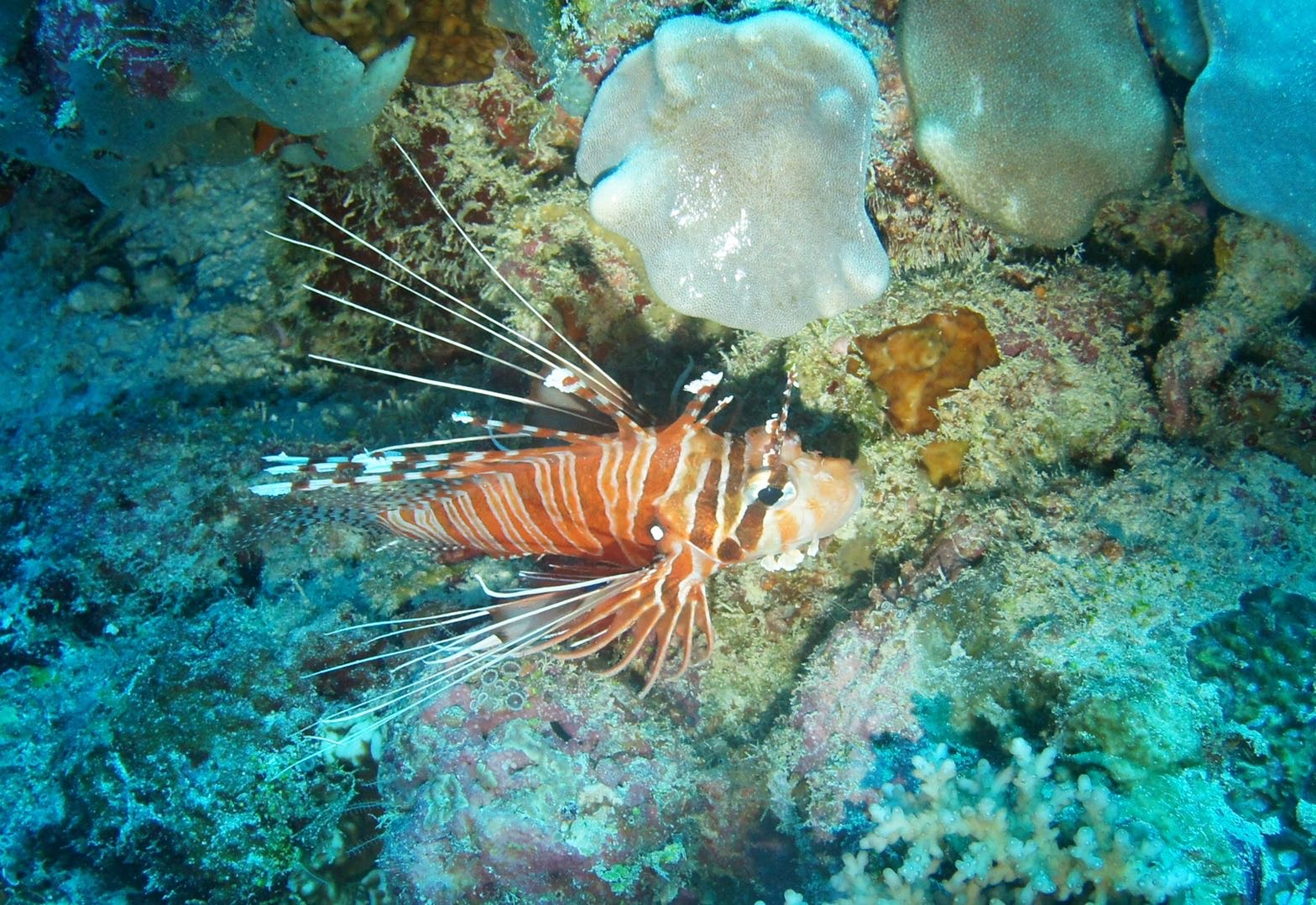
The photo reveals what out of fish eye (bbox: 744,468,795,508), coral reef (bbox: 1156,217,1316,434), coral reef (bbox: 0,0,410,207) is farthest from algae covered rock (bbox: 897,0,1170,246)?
coral reef (bbox: 0,0,410,207)

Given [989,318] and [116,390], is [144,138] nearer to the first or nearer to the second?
[116,390]

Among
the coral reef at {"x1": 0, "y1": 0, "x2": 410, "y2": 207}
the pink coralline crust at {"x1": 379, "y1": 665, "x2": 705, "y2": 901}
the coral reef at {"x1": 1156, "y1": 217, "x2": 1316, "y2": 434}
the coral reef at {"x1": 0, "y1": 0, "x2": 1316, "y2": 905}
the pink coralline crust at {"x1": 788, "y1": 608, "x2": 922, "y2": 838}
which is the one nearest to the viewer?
the coral reef at {"x1": 0, "y1": 0, "x2": 1316, "y2": 905}

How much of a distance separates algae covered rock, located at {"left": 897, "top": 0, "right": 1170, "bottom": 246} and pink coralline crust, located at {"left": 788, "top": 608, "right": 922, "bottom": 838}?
2331 millimetres

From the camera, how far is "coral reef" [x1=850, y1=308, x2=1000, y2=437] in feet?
12.4

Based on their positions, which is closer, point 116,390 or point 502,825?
point 502,825

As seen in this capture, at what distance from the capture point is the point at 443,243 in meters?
4.89

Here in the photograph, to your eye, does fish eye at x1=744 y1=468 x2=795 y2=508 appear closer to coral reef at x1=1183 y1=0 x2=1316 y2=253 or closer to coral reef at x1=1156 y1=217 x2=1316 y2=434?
coral reef at x1=1156 y1=217 x2=1316 y2=434

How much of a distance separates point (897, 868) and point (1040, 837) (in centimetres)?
65

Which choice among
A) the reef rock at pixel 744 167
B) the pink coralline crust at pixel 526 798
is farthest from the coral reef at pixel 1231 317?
the pink coralline crust at pixel 526 798

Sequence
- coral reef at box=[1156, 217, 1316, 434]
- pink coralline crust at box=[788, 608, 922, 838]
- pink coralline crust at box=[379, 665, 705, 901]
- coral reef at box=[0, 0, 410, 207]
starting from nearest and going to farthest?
1. pink coralline crust at box=[379, 665, 705, 901]
2. pink coralline crust at box=[788, 608, 922, 838]
3. coral reef at box=[1156, 217, 1316, 434]
4. coral reef at box=[0, 0, 410, 207]

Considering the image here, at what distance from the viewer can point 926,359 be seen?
12.5 ft

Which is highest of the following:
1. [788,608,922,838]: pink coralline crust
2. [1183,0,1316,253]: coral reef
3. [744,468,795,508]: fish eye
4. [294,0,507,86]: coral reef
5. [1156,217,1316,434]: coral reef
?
[1183,0,1316,253]: coral reef

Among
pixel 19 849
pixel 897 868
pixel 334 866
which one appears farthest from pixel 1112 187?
pixel 19 849

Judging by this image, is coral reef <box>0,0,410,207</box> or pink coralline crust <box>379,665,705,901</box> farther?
coral reef <box>0,0,410,207</box>
